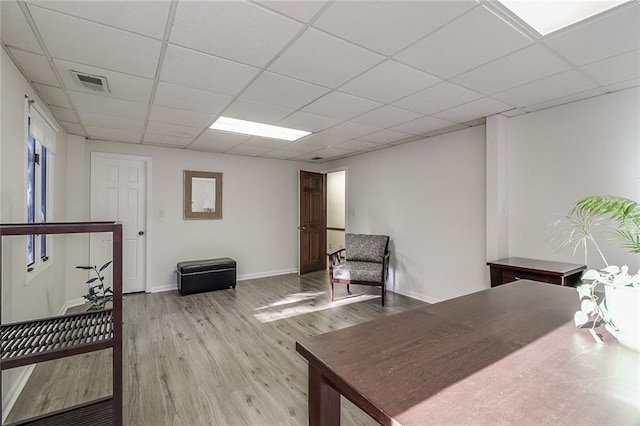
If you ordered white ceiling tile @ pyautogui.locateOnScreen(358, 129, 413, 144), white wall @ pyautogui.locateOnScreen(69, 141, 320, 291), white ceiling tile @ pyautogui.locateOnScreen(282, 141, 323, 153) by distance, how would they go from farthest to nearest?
white wall @ pyautogui.locateOnScreen(69, 141, 320, 291) → white ceiling tile @ pyautogui.locateOnScreen(282, 141, 323, 153) → white ceiling tile @ pyautogui.locateOnScreen(358, 129, 413, 144)

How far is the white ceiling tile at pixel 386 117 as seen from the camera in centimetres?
306

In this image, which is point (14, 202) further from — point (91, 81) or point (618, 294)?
point (618, 294)

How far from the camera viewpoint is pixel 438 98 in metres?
2.74

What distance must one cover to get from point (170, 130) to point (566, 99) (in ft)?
14.4

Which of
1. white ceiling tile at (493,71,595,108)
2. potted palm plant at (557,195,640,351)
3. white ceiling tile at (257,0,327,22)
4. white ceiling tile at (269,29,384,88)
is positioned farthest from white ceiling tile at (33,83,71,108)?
white ceiling tile at (493,71,595,108)

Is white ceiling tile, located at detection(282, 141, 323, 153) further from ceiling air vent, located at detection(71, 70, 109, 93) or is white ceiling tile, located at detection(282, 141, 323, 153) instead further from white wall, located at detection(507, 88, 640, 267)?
white wall, located at detection(507, 88, 640, 267)

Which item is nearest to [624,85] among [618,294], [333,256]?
[618,294]

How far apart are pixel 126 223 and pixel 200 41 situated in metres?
3.76

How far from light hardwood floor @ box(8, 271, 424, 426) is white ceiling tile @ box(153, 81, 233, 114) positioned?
2363 mm

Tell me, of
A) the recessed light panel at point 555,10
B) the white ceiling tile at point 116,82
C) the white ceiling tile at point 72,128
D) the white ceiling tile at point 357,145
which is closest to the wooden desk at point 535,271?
the recessed light panel at point 555,10

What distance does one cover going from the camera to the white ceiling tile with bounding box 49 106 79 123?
120 inches

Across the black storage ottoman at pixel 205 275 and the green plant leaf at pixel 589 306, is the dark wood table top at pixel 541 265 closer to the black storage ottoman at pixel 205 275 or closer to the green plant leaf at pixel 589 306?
the green plant leaf at pixel 589 306

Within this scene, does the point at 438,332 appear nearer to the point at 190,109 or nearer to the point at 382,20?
the point at 382,20

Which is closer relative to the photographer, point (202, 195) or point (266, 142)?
point (266, 142)
